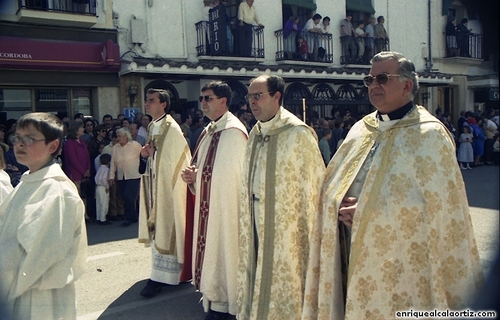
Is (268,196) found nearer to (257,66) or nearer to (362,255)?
(362,255)

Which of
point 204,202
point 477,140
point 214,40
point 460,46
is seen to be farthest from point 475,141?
point 204,202

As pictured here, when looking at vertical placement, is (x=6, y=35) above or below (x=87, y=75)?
above

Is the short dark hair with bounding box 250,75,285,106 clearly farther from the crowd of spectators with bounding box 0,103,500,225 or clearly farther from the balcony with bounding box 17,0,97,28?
the balcony with bounding box 17,0,97,28

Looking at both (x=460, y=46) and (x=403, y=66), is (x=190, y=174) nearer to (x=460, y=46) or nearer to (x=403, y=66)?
(x=403, y=66)

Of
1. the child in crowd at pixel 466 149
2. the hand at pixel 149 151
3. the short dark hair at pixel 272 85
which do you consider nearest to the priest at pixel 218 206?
the short dark hair at pixel 272 85

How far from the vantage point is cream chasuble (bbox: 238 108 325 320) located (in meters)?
3.50

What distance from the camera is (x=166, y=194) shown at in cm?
497

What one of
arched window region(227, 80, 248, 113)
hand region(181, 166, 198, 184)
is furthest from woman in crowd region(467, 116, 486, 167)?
hand region(181, 166, 198, 184)

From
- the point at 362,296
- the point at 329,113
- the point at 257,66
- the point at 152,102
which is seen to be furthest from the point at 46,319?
the point at 329,113

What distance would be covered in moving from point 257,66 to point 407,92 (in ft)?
38.4

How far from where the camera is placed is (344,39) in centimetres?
1698

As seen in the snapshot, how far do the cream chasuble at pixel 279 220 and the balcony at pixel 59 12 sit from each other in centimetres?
923

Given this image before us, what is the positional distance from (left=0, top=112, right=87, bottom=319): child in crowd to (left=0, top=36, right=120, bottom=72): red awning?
9.34 metres

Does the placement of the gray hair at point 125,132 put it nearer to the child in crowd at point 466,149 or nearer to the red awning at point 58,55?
the red awning at point 58,55
